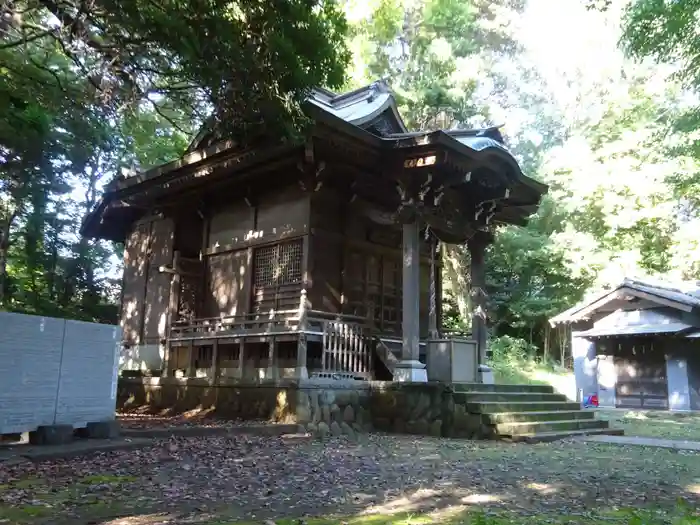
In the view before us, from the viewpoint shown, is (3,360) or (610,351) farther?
(610,351)

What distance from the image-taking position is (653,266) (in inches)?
930

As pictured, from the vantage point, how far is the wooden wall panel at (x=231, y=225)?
12234 mm

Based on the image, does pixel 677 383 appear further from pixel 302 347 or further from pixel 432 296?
pixel 302 347

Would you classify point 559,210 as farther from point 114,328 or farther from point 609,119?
point 114,328

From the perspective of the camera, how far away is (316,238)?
11.0 metres

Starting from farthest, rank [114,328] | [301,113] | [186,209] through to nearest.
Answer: [186,209] < [301,113] < [114,328]

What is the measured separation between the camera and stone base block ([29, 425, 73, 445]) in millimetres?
6328

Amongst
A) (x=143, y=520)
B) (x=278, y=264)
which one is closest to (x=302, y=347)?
(x=278, y=264)

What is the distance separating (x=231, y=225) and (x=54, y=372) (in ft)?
21.2

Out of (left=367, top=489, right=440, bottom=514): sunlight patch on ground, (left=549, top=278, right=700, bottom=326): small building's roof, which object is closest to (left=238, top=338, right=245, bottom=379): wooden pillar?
(left=367, top=489, right=440, bottom=514): sunlight patch on ground

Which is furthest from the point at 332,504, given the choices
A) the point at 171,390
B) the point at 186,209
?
the point at 186,209

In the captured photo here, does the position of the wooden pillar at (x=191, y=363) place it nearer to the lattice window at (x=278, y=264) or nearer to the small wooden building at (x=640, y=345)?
the lattice window at (x=278, y=264)

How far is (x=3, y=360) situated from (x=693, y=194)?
21585 millimetres

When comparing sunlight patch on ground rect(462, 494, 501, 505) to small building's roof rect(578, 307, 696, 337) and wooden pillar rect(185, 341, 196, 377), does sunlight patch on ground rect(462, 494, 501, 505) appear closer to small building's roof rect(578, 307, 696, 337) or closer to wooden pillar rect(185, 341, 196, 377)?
wooden pillar rect(185, 341, 196, 377)
